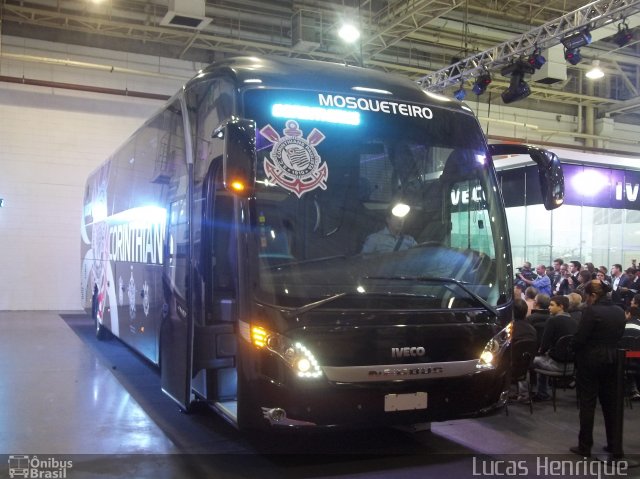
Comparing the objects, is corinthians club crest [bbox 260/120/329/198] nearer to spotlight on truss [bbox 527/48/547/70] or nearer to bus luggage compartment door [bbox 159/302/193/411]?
bus luggage compartment door [bbox 159/302/193/411]

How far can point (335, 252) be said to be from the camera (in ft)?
15.5

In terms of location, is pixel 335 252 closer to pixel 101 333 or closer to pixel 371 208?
pixel 371 208

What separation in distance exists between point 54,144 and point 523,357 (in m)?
14.1

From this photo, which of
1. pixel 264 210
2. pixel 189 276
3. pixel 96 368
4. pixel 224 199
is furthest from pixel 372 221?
pixel 96 368

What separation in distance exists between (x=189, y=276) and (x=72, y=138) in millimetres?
13088

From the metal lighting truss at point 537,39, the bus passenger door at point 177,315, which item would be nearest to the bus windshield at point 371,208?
the bus passenger door at point 177,315

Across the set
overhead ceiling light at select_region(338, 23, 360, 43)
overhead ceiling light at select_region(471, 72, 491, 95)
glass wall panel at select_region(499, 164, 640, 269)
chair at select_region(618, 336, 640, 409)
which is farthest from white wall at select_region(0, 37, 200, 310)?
chair at select_region(618, 336, 640, 409)

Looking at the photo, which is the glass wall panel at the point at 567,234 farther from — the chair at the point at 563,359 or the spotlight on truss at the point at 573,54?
the chair at the point at 563,359

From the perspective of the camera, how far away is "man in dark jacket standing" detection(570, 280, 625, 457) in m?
5.40

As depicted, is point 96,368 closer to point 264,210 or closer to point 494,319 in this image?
point 264,210

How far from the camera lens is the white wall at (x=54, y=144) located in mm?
16077

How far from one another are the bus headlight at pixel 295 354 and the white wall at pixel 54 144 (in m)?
13.2

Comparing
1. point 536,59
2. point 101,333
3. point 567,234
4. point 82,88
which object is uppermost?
point 82,88

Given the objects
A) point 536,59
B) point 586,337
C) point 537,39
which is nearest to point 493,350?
point 586,337
